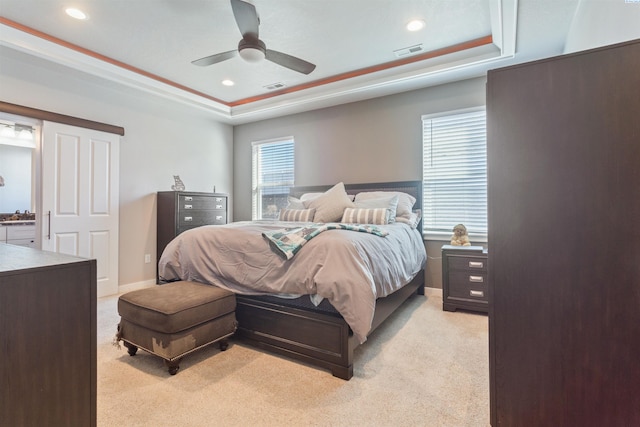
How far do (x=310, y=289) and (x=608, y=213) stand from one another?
1491mm

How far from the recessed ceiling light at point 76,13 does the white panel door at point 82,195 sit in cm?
129

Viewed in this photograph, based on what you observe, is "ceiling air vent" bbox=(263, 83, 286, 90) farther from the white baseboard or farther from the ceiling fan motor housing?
the white baseboard

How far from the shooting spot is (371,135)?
4309mm

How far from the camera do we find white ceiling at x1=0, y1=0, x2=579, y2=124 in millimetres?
2558

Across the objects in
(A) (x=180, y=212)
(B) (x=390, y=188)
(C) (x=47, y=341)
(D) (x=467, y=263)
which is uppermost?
(B) (x=390, y=188)

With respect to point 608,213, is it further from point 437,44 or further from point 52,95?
point 52,95

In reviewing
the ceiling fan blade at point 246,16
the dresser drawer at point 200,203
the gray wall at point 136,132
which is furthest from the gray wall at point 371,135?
the ceiling fan blade at point 246,16

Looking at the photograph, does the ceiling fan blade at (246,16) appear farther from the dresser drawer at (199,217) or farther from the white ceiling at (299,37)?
the dresser drawer at (199,217)

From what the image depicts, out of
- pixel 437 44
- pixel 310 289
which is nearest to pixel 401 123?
pixel 437 44

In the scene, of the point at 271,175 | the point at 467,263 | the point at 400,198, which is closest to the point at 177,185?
the point at 271,175

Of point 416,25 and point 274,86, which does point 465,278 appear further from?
point 274,86

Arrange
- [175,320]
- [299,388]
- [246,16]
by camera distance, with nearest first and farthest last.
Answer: [299,388]
[175,320]
[246,16]

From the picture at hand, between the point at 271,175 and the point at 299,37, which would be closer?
the point at 299,37

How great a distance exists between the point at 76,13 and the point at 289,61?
1.84 meters
